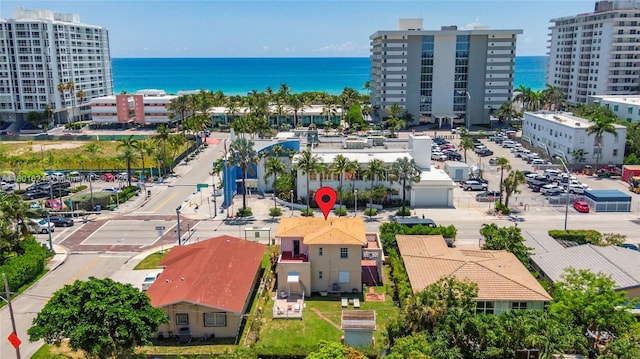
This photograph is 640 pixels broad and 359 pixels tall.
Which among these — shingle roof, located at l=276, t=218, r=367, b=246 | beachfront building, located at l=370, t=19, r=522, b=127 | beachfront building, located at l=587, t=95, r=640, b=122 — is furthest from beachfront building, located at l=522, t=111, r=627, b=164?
shingle roof, located at l=276, t=218, r=367, b=246

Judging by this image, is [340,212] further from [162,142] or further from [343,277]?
[162,142]

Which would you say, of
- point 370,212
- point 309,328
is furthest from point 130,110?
point 309,328

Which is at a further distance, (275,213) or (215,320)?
(275,213)

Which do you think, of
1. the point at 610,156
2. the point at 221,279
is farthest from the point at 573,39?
the point at 221,279

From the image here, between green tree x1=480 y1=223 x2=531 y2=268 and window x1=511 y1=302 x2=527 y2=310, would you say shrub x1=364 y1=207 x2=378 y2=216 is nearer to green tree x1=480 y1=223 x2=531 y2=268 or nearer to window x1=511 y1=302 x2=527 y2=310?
green tree x1=480 y1=223 x2=531 y2=268

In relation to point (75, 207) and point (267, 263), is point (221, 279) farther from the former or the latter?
point (75, 207)
